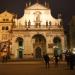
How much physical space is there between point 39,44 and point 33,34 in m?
4.00

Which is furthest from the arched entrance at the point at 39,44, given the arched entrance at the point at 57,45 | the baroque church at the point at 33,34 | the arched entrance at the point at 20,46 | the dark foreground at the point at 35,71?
the dark foreground at the point at 35,71

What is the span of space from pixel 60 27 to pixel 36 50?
974 cm

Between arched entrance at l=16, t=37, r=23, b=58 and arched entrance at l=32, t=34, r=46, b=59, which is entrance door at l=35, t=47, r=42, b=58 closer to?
arched entrance at l=32, t=34, r=46, b=59

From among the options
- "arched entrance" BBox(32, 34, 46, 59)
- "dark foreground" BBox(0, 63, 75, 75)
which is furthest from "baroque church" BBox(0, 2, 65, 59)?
"dark foreground" BBox(0, 63, 75, 75)

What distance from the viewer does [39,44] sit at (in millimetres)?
71000

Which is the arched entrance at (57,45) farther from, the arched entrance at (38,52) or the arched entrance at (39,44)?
the arched entrance at (38,52)

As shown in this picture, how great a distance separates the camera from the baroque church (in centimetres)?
6794

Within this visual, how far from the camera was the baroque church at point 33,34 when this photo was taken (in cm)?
6794

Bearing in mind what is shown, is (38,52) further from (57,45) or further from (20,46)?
(57,45)

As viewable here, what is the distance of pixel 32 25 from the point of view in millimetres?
69625

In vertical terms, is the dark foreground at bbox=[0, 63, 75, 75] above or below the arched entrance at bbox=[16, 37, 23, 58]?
below

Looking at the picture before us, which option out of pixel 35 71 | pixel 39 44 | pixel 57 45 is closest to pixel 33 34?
pixel 39 44

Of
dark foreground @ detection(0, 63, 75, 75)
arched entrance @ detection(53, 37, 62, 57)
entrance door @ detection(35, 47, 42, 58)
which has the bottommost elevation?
dark foreground @ detection(0, 63, 75, 75)

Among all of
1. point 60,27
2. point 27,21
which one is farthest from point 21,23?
point 60,27
